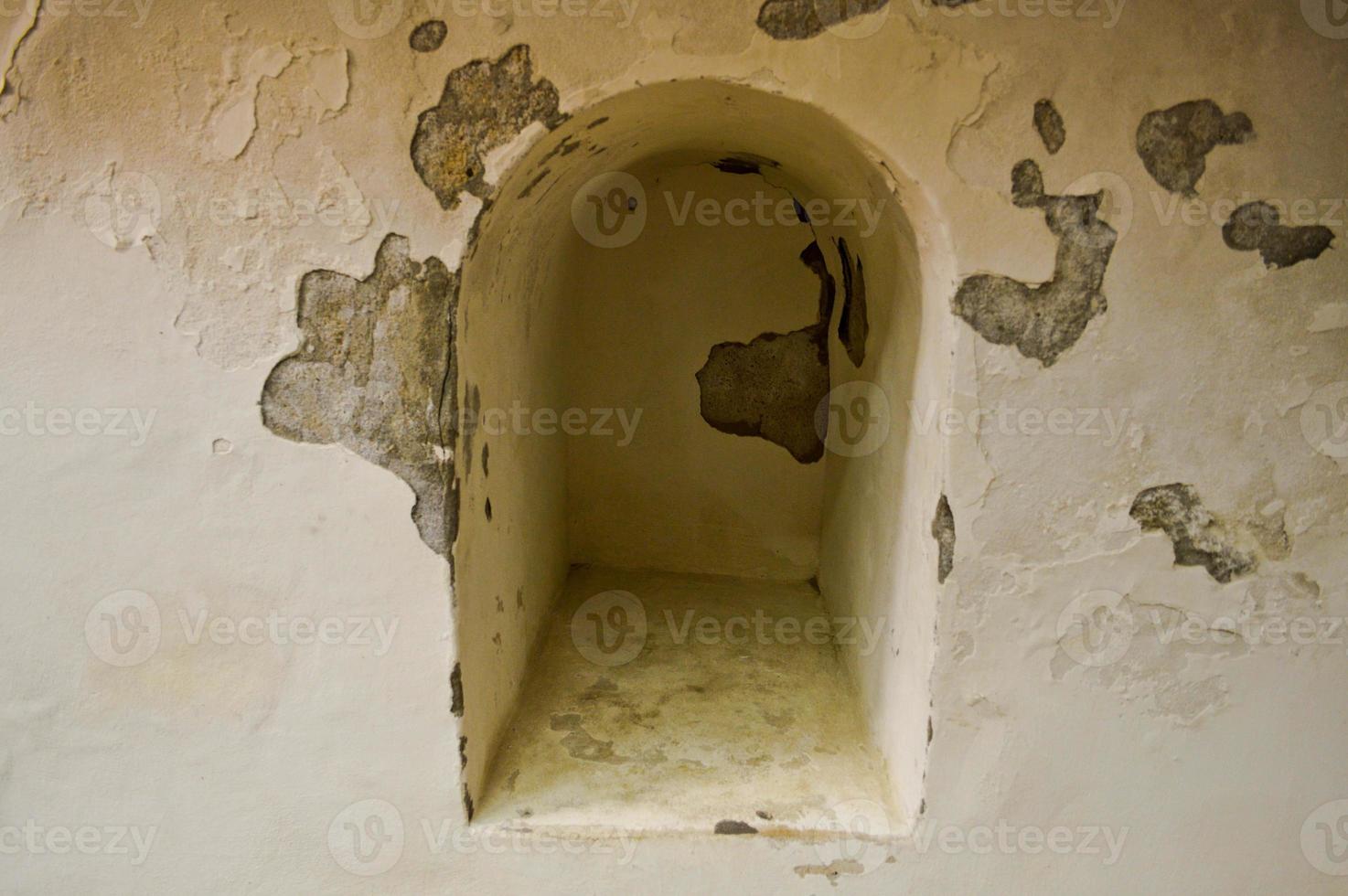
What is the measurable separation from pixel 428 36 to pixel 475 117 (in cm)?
15

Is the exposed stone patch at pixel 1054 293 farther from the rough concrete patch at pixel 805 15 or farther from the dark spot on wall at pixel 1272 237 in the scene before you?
the rough concrete patch at pixel 805 15

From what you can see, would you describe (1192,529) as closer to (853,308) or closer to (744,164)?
(853,308)

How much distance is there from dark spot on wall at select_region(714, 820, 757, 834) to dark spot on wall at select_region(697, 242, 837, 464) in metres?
1.39

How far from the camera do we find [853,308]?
2.58m

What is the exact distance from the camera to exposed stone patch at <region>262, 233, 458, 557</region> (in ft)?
5.48

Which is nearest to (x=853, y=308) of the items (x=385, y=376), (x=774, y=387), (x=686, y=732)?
(x=774, y=387)

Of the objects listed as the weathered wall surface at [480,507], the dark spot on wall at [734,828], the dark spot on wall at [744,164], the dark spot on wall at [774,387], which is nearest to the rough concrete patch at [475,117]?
the weathered wall surface at [480,507]

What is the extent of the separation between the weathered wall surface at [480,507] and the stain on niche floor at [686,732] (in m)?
0.09

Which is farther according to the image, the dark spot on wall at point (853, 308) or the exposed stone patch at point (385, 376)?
the dark spot on wall at point (853, 308)

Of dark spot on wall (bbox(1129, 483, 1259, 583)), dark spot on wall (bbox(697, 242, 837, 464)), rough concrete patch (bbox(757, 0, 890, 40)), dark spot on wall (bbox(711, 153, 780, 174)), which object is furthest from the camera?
dark spot on wall (bbox(697, 242, 837, 464))

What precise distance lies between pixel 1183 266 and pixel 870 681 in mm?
1096

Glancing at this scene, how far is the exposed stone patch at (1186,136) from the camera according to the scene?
5.24ft

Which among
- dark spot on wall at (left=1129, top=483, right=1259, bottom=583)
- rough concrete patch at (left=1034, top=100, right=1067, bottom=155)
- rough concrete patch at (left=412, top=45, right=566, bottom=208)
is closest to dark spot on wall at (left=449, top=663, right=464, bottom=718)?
rough concrete patch at (left=412, top=45, right=566, bottom=208)

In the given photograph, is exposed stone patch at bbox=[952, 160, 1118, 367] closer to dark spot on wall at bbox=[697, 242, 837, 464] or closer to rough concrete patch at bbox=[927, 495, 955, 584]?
rough concrete patch at bbox=[927, 495, 955, 584]
